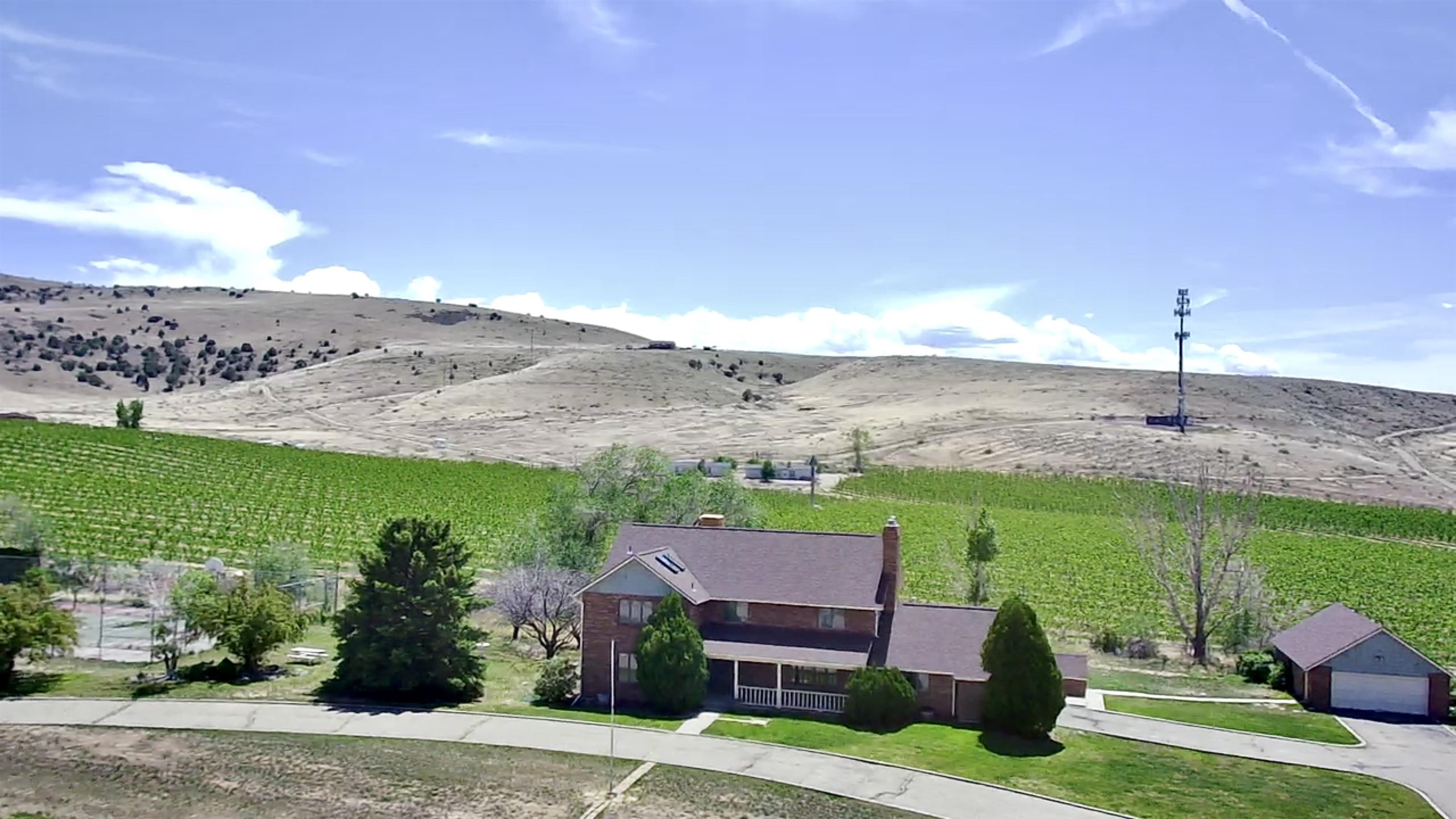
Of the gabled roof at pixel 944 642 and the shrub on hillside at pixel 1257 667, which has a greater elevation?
the gabled roof at pixel 944 642

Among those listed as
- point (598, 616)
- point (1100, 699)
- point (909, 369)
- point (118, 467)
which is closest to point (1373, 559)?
point (1100, 699)

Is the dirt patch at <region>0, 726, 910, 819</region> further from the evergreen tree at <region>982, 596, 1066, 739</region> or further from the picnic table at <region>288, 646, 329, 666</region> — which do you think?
the picnic table at <region>288, 646, 329, 666</region>

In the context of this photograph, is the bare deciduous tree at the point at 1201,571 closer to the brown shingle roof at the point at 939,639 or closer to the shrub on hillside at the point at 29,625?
the brown shingle roof at the point at 939,639

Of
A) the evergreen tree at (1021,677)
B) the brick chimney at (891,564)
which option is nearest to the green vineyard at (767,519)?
the brick chimney at (891,564)

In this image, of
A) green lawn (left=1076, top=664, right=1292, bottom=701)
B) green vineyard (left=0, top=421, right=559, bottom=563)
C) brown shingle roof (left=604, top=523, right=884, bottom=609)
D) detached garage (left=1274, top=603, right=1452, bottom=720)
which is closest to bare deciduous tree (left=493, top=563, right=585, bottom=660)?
brown shingle roof (left=604, top=523, right=884, bottom=609)

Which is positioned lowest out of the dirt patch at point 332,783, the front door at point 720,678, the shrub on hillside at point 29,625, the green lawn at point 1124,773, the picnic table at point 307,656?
the dirt patch at point 332,783

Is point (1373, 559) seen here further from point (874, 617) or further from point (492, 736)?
point (492, 736)

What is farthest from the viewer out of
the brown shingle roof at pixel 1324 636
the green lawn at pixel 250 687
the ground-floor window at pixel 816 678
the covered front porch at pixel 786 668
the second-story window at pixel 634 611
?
the brown shingle roof at pixel 1324 636
